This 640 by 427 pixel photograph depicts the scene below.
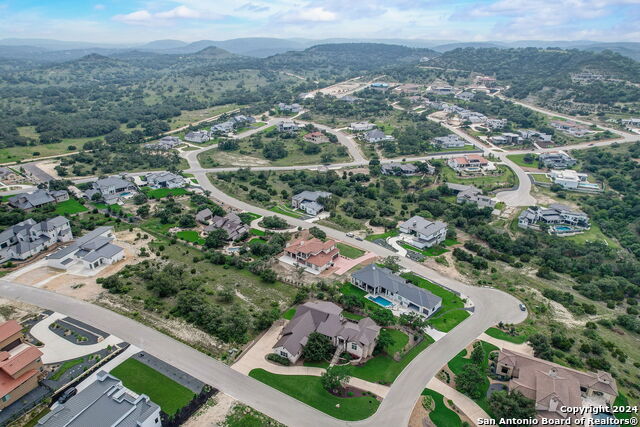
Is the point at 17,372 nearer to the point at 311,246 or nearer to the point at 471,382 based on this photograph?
the point at 311,246

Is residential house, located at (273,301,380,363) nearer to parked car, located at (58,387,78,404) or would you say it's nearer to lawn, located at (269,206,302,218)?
parked car, located at (58,387,78,404)

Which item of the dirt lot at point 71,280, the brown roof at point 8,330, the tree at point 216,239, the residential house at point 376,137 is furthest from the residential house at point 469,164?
the brown roof at point 8,330

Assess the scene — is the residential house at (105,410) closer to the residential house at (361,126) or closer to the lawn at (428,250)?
the lawn at (428,250)

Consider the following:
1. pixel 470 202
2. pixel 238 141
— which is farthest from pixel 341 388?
pixel 238 141

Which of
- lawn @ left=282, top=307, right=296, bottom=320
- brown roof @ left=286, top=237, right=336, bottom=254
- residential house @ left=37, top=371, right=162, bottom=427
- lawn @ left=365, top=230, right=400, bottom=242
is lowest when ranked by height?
lawn @ left=282, top=307, right=296, bottom=320

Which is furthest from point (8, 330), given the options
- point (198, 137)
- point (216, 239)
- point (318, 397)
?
point (198, 137)

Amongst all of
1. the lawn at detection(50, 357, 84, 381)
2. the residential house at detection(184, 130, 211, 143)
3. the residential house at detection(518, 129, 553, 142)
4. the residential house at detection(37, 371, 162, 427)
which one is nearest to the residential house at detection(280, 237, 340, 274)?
the lawn at detection(50, 357, 84, 381)
